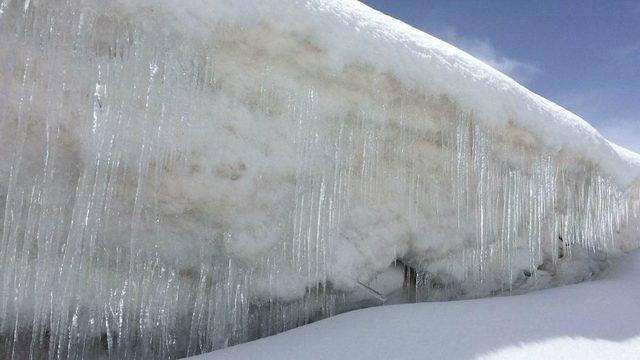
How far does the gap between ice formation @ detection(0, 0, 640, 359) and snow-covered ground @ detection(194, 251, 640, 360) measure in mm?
405

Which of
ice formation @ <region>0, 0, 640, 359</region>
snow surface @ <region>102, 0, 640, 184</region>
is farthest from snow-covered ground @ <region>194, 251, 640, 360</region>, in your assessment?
snow surface @ <region>102, 0, 640, 184</region>

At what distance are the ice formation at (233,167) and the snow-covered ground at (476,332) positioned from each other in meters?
0.41

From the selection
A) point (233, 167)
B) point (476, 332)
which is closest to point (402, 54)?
point (233, 167)

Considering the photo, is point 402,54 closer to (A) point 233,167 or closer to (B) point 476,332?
(A) point 233,167

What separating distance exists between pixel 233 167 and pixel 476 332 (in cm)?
150

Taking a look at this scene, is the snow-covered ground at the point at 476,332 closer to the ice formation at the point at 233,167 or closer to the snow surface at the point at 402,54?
the ice formation at the point at 233,167

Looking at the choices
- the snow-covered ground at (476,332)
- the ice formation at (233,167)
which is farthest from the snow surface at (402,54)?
the snow-covered ground at (476,332)

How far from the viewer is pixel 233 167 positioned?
265cm

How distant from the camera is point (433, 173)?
11.0 feet

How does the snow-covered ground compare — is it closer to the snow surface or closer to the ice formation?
the ice formation

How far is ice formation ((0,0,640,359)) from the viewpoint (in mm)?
2252

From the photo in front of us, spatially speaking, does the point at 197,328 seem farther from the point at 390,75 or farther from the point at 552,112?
the point at 552,112

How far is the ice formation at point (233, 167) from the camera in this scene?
7.39 feet

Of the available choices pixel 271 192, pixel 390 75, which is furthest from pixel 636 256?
pixel 271 192
